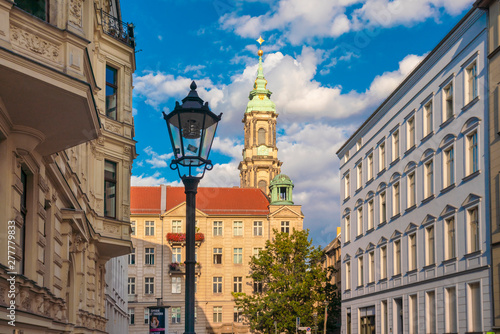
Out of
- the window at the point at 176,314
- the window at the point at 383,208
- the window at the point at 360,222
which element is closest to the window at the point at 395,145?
the window at the point at 383,208

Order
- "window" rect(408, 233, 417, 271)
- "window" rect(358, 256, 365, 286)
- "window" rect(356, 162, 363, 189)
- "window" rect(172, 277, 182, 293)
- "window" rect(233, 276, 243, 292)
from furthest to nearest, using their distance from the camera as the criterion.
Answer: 1. "window" rect(233, 276, 243, 292)
2. "window" rect(172, 277, 182, 293)
3. "window" rect(356, 162, 363, 189)
4. "window" rect(358, 256, 365, 286)
5. "window" rect(408, 233, 417, 271)

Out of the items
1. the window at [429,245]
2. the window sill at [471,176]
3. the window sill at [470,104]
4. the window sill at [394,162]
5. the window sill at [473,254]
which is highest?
the window sill at [470,104]

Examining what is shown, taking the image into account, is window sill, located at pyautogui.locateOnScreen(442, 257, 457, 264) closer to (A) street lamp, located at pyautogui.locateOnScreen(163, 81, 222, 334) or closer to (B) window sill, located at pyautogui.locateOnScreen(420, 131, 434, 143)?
(B) window sill, located at pyautogui.locateOnScreen(420, 131, 434, 143)

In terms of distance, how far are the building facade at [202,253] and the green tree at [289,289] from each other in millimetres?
9861

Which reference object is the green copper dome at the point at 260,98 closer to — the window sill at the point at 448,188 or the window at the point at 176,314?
the window at the point at 176,314

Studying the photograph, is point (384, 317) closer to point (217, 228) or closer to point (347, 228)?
point (347, 228)

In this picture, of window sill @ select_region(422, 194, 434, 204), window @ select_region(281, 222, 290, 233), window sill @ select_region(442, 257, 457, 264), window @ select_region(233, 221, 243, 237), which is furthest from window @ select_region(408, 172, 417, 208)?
window @ select_region(233, 221, 243, 237)

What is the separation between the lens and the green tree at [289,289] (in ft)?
207

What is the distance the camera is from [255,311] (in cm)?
6338

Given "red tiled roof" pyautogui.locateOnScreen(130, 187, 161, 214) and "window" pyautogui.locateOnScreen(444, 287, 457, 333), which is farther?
"red tiled roof" pyautogui.locateOnScreen(130, 187, 161, 214)

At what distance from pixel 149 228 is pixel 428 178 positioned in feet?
159

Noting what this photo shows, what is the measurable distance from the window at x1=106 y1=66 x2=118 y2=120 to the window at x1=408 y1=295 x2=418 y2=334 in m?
19.8

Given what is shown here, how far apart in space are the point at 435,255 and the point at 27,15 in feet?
87.7

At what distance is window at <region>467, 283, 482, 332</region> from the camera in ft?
94.2
